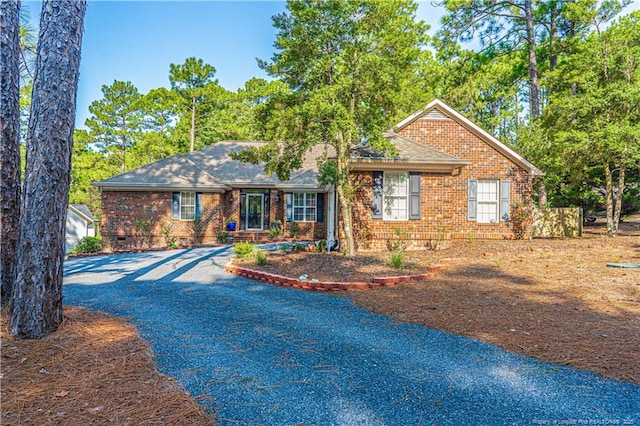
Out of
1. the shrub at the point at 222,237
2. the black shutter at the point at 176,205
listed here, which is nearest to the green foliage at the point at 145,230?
the black shutter at the point at 176,205

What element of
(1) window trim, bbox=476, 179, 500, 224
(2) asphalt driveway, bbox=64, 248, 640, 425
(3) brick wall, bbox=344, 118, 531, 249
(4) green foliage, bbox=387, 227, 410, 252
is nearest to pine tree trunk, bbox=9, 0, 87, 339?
(2) asphalt driveway, bbox=64, 248, 640, 425

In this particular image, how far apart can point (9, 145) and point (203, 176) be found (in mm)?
13161

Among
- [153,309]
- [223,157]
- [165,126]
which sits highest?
[165,126]

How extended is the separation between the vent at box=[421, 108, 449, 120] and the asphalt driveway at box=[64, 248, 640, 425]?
10094 millimetres

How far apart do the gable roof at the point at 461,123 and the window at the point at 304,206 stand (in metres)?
5.90

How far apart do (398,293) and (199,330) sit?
11.4 feet

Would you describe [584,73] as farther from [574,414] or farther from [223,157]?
[223,157]

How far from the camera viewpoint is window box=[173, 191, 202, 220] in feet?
54.0

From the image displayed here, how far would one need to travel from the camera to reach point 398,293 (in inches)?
249

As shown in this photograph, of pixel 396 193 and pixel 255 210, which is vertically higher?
pixel 396 193

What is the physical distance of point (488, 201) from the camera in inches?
526

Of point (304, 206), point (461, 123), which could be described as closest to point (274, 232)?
point (304, 206)

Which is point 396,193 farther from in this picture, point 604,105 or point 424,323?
point 604,105

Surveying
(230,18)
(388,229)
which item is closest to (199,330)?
(388,229)
